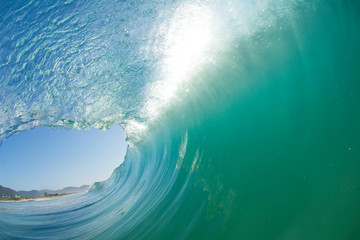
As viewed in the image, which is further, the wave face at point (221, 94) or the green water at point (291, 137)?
the wave face at point (221, 94)

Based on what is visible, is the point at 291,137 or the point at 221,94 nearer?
the point at 291,137

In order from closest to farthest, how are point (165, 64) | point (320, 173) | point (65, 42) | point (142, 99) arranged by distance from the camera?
→ point (320, 173)
point (65, 42)
point (165, 64)
point (142, 99)

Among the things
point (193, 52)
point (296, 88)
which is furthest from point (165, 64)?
point (296, 88)

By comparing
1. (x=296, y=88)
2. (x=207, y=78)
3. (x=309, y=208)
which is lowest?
(x=309, y=208)

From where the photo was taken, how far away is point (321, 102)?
2.76 metres

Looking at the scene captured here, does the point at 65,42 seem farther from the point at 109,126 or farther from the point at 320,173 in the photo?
the point at 320,173

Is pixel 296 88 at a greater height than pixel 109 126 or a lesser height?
lesser

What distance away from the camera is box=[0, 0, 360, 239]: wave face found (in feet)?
7.63

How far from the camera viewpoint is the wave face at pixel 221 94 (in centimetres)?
232

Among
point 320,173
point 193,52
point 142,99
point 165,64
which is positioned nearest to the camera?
point 320,173

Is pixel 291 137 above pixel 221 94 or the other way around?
the other way around

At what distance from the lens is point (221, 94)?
14.7ft

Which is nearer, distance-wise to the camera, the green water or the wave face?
the green water

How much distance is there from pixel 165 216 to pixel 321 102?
10.1 feet
